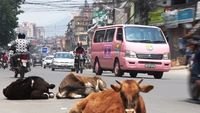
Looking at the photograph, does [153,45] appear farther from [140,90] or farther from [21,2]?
[21,2]

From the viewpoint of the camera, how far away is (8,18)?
69688mm

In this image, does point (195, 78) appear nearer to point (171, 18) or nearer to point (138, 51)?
point (138, 51)

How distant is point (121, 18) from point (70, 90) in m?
63.1

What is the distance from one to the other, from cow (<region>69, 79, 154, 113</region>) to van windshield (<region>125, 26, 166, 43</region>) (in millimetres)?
16527

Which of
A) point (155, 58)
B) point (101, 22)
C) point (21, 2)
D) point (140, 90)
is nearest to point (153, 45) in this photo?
point (155, 58)

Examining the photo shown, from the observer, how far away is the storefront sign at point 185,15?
4260 centimetres

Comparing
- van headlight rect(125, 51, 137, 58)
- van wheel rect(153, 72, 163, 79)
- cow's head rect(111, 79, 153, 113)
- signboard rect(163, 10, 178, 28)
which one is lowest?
van wheel rect(153, 72, 163, 79)

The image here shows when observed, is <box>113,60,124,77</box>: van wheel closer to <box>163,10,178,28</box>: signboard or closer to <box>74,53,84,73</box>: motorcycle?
<box>74,53,84,73</box>: motorcycle

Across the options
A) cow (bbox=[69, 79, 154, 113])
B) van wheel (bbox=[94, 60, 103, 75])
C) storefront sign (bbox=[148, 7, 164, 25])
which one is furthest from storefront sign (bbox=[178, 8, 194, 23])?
cow (bbox=[69, 79, 154, 113])

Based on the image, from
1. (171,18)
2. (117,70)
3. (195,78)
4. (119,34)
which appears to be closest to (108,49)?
(119,34)

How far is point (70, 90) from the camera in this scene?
12.5m

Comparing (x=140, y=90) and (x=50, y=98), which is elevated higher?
(x=140, y=90)

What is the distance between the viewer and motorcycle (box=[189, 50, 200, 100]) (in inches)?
467

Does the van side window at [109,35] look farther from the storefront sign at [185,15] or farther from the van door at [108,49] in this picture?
the storefront sign at [185,15]
